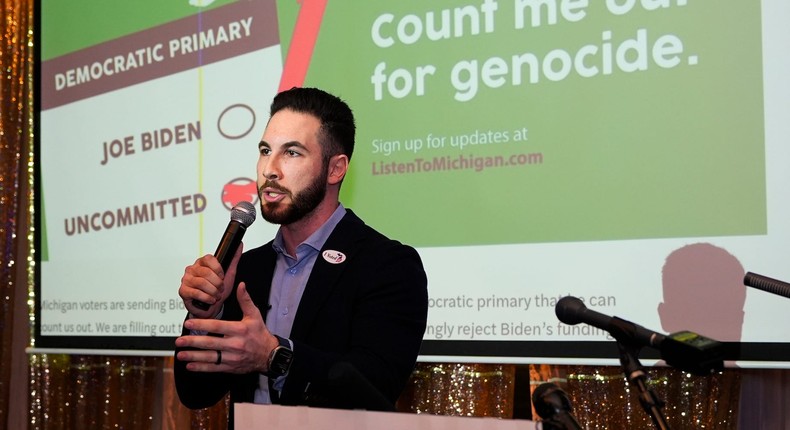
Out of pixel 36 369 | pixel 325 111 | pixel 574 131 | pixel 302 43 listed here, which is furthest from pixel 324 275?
pixel 36 369

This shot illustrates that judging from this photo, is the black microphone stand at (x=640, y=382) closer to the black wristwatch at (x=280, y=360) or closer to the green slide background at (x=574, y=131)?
the black wristwatch at (x=280, y=360)

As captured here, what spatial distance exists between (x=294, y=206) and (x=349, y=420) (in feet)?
3.45

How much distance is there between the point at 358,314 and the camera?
2.08 m

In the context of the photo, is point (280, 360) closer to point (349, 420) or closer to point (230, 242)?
point (230, 242)

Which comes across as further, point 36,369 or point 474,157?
point 36,369

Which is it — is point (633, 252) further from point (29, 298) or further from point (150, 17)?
point (29, 298)

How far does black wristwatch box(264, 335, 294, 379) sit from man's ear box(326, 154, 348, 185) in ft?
1.90

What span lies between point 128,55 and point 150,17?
0.62 ft

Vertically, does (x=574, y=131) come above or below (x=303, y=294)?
above

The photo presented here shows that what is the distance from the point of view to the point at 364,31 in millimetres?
3342

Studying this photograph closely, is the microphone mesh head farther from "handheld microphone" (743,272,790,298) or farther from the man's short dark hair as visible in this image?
"handheld microphone" (743,272,790,298)

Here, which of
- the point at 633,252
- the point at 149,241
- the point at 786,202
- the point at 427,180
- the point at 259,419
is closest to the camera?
the point at 259,419

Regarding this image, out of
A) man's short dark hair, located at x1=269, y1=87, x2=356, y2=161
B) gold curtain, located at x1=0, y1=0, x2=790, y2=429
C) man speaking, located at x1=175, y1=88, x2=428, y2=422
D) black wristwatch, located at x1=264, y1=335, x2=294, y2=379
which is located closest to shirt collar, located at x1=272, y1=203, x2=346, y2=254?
man speaking, located at x1=175, y1=88, x2=428, y2=422

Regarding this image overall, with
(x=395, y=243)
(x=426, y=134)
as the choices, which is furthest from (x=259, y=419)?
(x=426, y=134)
